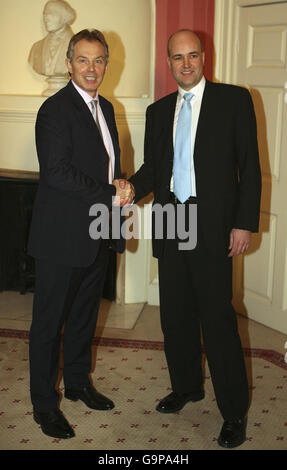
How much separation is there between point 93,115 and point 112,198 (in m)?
0.36

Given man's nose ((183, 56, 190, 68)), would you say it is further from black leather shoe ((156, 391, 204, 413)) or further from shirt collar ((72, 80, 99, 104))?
black leather shoe ((156, 391, 204, 413))

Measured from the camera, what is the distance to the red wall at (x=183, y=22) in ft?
13.5

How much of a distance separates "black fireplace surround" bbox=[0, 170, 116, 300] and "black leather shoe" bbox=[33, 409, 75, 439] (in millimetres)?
1790

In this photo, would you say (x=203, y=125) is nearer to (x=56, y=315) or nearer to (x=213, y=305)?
(x=213, y=305)

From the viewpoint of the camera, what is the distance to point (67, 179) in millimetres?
2613

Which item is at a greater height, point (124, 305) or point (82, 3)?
point (82, 3)

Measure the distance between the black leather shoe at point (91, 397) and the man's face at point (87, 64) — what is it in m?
A: 1.40

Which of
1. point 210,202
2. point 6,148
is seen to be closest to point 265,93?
point 210,202

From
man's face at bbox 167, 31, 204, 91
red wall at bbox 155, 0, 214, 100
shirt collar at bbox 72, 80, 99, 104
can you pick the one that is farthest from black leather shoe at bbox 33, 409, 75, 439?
red wall at bbox 155, 0, 214, 100

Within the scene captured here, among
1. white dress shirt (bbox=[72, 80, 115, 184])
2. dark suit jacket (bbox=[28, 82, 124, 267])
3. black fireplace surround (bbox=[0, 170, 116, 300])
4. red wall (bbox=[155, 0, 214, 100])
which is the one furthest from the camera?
black fireplace surround (bbox=[0, 170, 116, 300])

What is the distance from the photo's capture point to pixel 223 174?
2.65 m

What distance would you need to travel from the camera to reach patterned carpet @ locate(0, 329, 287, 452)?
2.76m

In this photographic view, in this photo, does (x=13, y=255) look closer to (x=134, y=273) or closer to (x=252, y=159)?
(x=134, y=273)

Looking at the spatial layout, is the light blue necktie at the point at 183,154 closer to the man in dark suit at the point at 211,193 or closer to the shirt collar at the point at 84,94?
the man in dark suit at the point at 211,193
